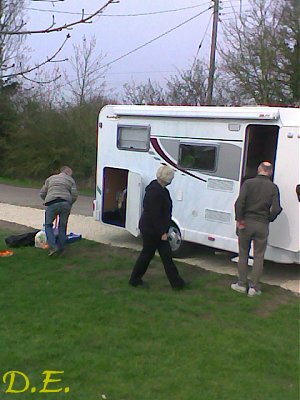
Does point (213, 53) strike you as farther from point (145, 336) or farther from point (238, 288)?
point (145, 336)

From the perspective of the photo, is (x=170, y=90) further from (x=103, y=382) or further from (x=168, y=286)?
(x=103, y=382)

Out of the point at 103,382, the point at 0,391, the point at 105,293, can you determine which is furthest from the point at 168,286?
the point at 0,391

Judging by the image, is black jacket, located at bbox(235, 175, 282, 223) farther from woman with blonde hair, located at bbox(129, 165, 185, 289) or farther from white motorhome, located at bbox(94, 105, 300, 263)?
woman with blonde hair, located at bbox(129, 165, 185, 289)

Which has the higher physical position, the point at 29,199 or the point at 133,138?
the point at 133,138

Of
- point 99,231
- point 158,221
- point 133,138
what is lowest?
point 99,231

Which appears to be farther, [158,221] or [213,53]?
[213,53]

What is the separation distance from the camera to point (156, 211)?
692 centimetres

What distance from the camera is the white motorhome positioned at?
7.53 m

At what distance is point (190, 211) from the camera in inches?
350

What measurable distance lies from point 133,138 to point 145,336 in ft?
16.6

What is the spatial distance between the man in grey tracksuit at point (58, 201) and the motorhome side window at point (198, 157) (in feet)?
6.41

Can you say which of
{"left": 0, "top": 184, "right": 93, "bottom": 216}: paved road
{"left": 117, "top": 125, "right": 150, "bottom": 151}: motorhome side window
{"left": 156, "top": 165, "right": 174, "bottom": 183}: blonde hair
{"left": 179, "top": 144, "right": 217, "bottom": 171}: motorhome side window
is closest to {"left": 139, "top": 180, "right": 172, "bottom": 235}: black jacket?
{"left": 156, "top": 165, "right": 174, "bottom": 183}: blonde hair

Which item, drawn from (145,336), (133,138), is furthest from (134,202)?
(145,336)

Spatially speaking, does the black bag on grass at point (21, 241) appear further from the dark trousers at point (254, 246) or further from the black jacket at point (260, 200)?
the black jacket at point (260, 200)
